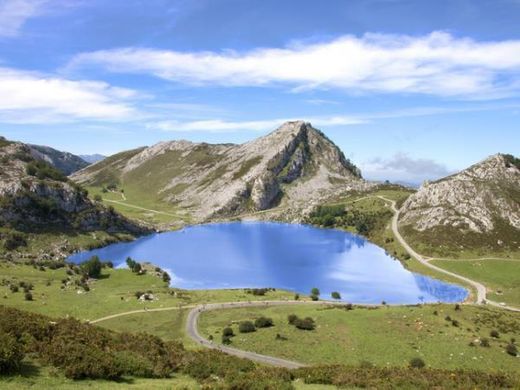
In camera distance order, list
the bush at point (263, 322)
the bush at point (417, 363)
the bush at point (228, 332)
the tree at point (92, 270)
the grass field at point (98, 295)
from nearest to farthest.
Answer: the bush at point (417, 363) < the bush at point (228, 332) < the bush at point (263, 322) < the grass field at point (98, 295) < the tree at point (92, 270)

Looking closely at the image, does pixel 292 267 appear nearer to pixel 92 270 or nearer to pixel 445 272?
pixel 445 272

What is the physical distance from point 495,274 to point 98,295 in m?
110

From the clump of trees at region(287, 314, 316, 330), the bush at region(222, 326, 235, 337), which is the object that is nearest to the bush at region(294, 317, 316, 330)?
the clump of trees at region(287, 314, 316, 330)

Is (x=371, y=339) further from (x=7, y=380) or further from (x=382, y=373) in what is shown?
(x=7, y=380)

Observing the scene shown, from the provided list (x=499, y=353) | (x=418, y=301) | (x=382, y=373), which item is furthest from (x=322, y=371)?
(x=418, y=301)

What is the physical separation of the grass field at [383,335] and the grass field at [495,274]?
→ 28.7 meters

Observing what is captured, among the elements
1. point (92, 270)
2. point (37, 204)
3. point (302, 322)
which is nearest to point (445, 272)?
point (302, 322)

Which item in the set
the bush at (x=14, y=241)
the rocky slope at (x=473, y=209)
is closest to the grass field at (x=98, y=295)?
the bush at (x=14, y=241)

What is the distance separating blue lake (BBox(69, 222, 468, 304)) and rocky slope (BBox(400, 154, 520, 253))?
23.4 m

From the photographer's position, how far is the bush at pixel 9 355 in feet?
82.1

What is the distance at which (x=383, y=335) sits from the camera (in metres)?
68.4

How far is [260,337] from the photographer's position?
2662 inches

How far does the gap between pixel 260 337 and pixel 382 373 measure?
107 ft

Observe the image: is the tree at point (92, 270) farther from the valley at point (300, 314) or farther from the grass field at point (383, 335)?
the grass field at point (383, 335)
